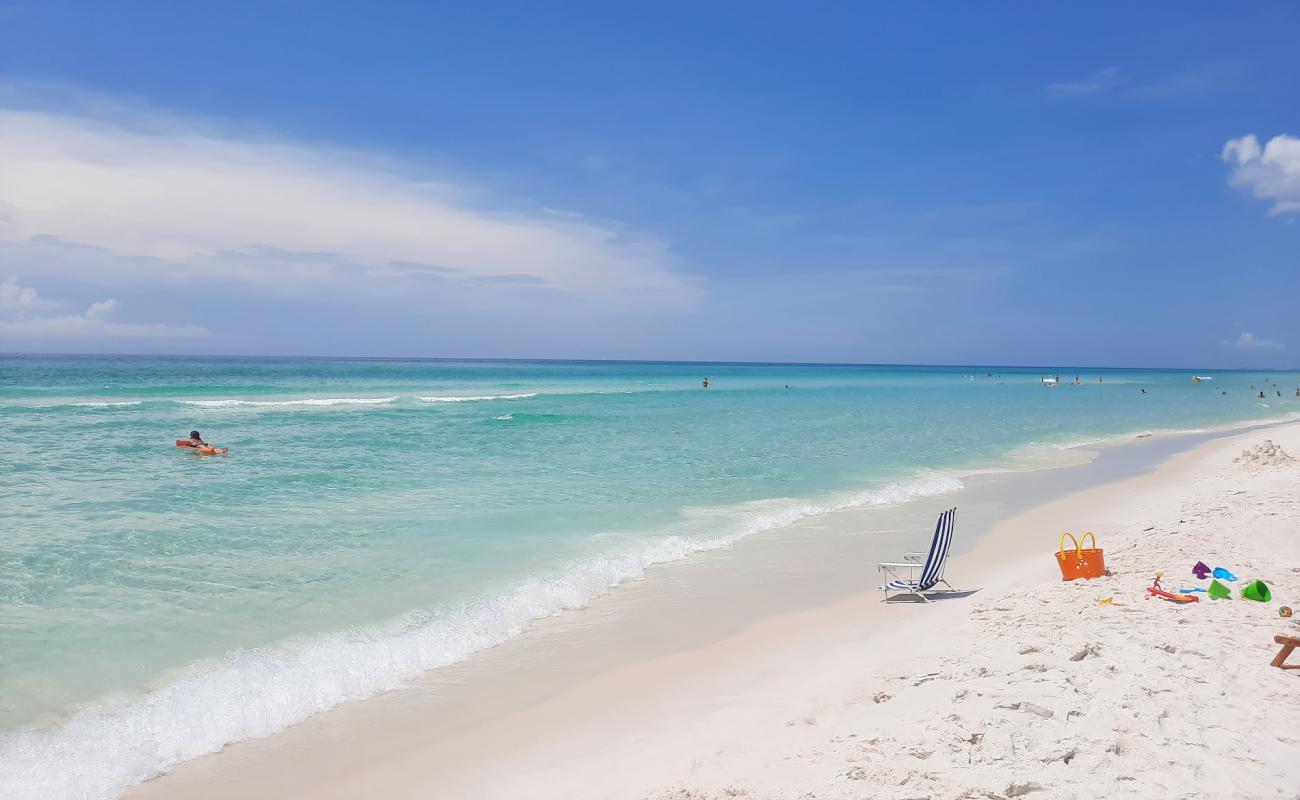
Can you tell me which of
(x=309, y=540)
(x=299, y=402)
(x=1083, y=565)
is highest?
(x=299, y=402)

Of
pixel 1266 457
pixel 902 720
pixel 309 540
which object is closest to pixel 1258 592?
pixel 902 720

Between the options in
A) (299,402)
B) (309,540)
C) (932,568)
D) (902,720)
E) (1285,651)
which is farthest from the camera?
(299,402)

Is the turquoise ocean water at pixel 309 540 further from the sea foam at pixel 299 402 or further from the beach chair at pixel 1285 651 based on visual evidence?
the sea foam at pixel 299 402

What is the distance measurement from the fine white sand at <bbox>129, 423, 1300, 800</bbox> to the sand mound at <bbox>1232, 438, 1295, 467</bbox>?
427 inches

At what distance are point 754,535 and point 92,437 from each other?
2273 cm

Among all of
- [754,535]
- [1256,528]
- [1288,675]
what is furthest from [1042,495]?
[1288,675]

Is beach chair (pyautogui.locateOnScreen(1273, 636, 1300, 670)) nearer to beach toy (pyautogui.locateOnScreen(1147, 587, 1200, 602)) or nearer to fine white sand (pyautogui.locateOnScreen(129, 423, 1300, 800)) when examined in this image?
fine white sand (pyautogui.locateOnScreen(129, 423, 1300, 800))

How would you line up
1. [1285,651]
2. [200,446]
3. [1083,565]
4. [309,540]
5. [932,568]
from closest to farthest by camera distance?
[1285,651], [1083,565], [932,568], [309,540], [200,446]

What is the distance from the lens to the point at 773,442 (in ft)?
84.1

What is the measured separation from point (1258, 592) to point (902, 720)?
14.1ft

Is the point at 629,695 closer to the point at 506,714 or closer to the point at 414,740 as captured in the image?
the point at 506,714

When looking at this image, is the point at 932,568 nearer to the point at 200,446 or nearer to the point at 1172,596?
the point at 1172,596

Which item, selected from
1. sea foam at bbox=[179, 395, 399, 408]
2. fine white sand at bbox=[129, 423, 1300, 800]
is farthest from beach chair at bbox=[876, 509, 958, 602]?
sea foam at bbox=[179, 395, 399, 408]

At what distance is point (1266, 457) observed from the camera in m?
16.9
